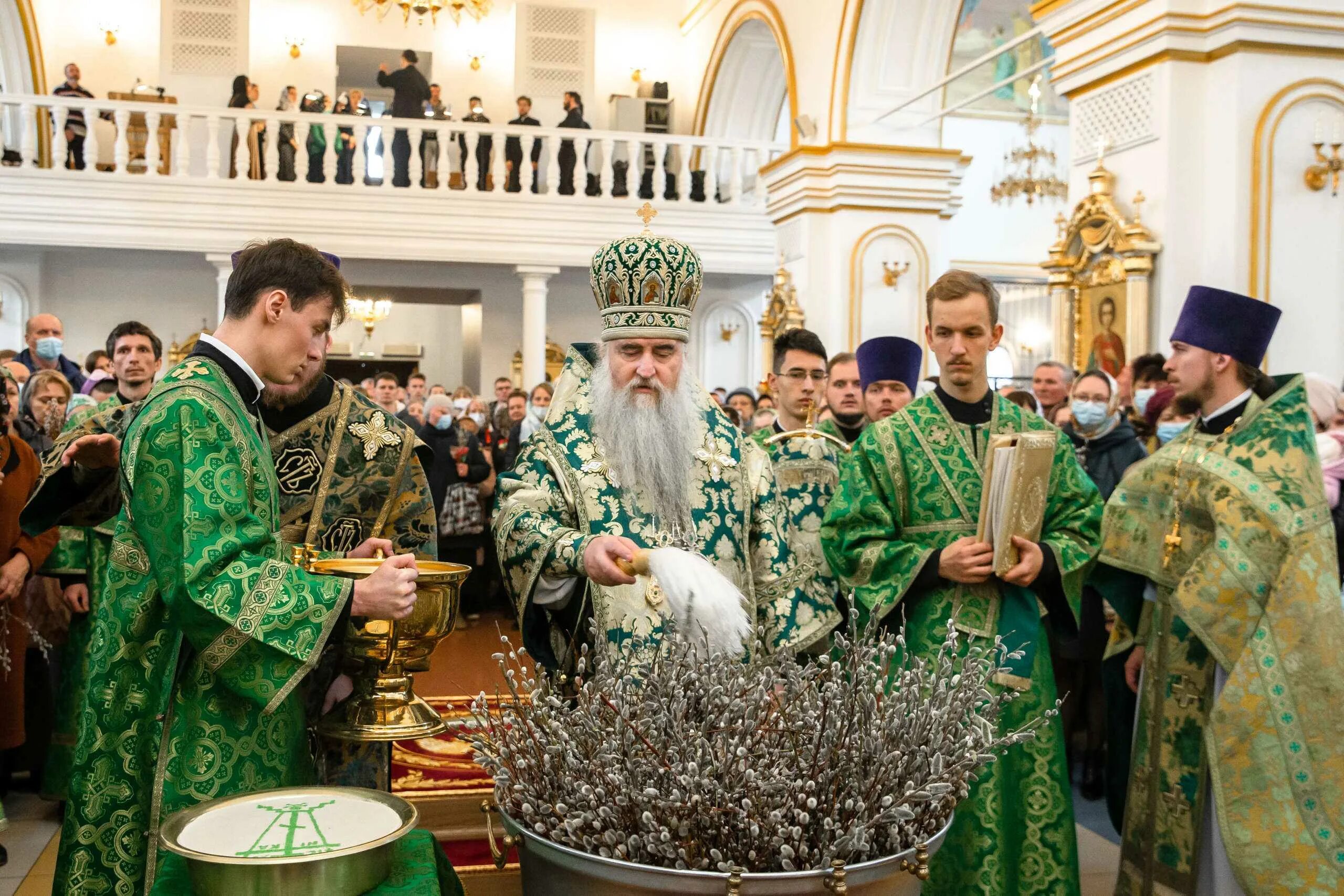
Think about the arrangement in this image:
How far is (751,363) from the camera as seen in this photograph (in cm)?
1766

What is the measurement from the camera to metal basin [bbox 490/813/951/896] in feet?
4.13

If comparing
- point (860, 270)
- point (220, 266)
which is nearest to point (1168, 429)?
point (860, 270)

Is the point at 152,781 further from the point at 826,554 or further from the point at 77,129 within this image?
the point at 77,129

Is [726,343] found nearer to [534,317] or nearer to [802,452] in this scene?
[534,317]

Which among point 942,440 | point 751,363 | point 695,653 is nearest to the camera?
point 695,653

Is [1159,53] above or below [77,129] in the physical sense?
below

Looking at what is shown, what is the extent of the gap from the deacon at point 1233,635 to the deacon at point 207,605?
2087mm

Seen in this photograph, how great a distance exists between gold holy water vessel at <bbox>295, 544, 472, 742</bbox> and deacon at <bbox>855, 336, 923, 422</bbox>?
2.31m

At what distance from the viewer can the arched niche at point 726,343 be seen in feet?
56.6

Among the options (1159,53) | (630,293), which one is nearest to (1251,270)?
(1159,53)

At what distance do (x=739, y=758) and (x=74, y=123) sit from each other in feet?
48.8

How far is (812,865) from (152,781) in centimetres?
128

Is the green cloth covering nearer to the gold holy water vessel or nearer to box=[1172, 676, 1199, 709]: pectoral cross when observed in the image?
the gold holy water vessel

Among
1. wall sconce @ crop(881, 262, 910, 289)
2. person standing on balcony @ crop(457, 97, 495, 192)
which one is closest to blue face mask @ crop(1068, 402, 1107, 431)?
wall sconce @ crop(881, 262, 910, 289)
